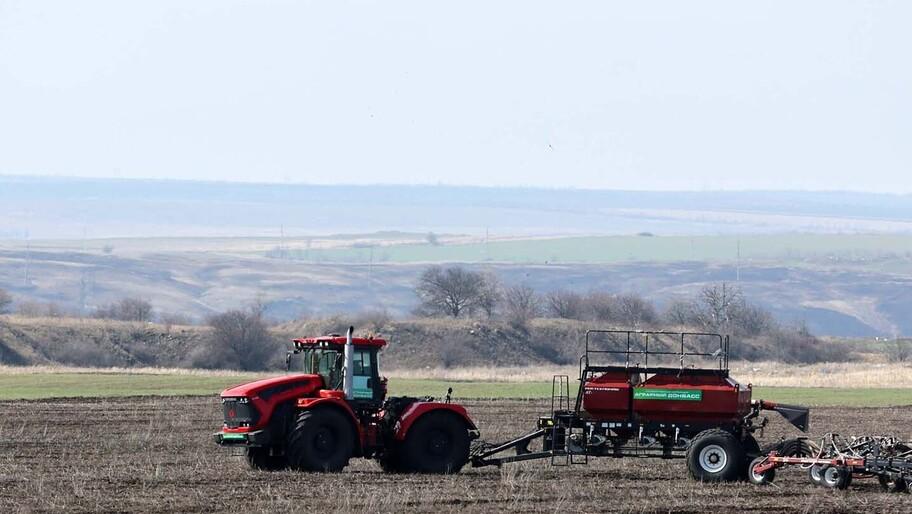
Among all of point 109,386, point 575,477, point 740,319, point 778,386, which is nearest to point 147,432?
point 575,477

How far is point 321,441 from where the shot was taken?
89.2ft

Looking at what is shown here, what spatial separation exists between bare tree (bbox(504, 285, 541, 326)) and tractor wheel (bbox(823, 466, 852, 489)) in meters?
78.2

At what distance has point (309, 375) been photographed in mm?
28391

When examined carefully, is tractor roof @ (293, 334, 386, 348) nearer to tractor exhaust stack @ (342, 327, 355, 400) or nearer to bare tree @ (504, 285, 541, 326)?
tractor exhaust stack @ (342, 327, 355, 400)

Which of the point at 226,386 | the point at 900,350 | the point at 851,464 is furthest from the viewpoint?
the point at 900,350

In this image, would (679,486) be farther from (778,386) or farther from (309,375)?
(778,386)

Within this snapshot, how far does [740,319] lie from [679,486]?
8917 centimetres

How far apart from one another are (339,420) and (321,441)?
1.53 ft

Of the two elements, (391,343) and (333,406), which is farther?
(391,343)

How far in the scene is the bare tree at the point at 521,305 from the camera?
353ft

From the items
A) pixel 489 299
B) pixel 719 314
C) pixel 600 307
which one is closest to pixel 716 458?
pixel 719 314

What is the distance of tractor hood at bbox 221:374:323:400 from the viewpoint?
2761cm

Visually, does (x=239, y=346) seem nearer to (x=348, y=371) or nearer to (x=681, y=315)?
(x=681, y=315)

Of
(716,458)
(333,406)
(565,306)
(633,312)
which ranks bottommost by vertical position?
(716,458)
